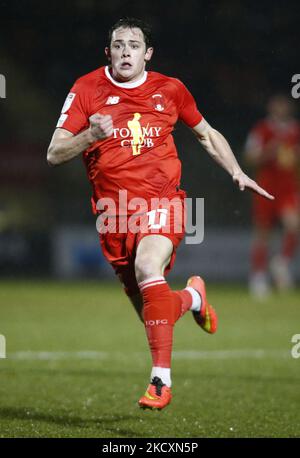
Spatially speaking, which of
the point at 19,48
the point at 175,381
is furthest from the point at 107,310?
the point at 19,48

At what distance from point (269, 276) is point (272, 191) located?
2.12 m

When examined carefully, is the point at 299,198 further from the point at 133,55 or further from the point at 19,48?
the point at 133,55

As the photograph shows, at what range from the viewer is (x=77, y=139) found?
520 cm

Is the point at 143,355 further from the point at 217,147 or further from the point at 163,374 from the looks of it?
the point at 163,374

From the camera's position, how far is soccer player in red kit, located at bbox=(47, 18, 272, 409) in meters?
5.38

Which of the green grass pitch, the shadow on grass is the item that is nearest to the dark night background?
the green grass pitch

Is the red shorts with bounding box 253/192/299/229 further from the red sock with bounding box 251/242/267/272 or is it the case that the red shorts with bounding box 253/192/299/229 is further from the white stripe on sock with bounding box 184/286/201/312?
the white stripe on sock with bounding box 184/286/201/312

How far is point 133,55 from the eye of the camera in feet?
18.4

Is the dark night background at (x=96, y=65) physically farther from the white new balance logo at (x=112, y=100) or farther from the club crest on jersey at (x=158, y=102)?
the white new balance logo at (x=112, y=100)

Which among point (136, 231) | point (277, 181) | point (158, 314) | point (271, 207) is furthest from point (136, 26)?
point (277, 181)

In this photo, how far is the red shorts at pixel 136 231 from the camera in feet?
18.4

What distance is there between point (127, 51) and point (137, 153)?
1.95 feet

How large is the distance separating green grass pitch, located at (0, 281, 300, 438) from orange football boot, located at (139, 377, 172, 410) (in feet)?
1.28
